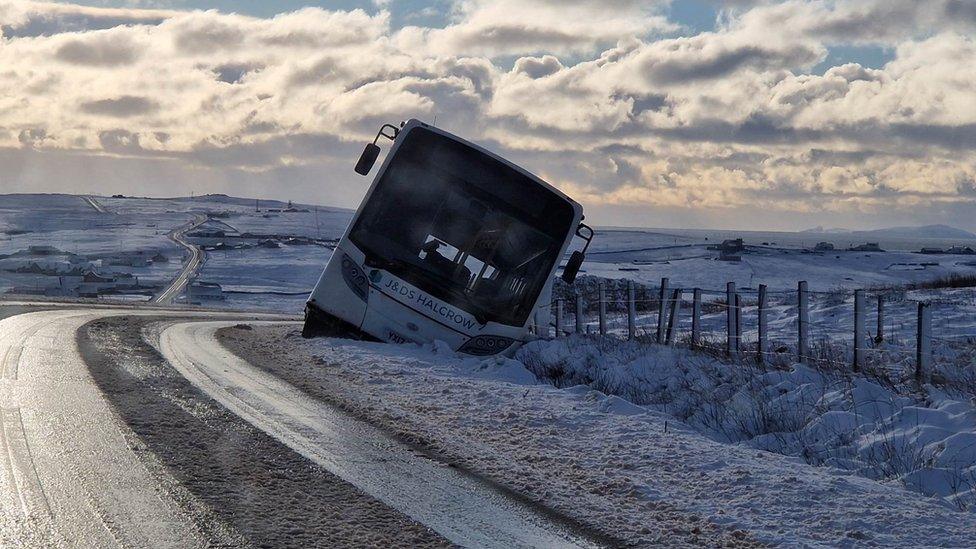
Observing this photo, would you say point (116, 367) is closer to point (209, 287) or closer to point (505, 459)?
point (505, 459)

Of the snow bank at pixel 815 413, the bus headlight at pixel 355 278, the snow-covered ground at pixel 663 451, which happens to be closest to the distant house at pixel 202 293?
the bus headlight at pixel 355 278

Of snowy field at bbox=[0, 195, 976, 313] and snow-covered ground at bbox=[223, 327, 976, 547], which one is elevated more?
snow-covered ground at bbox=[223, 327, 976, 547]

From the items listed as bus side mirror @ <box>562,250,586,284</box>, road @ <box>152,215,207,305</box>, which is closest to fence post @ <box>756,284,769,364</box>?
bus side mirror @ <box>562,250,586,284</box>

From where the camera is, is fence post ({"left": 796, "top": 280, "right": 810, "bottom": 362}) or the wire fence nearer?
the wire fence

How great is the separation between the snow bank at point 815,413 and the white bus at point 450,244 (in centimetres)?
192

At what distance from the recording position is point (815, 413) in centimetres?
850

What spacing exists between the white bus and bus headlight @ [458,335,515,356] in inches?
0.6

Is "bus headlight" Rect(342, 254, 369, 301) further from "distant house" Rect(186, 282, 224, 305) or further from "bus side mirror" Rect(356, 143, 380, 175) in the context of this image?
"distant house" Rect(186, 282, 224, 305)

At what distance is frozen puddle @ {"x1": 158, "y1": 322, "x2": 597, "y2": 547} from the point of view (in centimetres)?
484

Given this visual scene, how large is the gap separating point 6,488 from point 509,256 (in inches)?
374

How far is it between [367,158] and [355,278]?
1955mm

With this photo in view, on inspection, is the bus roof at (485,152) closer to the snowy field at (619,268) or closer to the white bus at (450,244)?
the white bus at (450,244)

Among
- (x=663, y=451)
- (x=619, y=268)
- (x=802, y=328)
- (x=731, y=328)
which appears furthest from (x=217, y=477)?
(x=619, y=268)

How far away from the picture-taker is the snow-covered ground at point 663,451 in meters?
5.18
